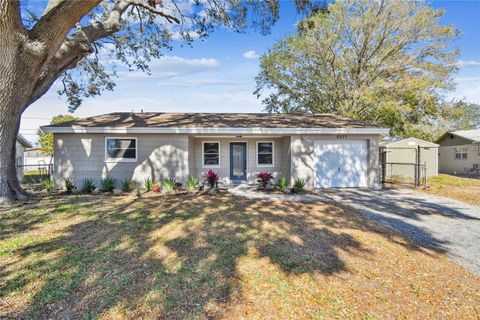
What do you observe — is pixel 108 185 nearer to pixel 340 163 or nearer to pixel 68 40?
pixel 68 40

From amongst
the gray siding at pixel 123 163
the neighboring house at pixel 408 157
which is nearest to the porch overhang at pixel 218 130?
the gray siding at pixel 123 163

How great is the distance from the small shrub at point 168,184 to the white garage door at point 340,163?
6067 mm

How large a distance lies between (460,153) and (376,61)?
384 inches

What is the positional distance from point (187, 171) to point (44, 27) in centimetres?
636

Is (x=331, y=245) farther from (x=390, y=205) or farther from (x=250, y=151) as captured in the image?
(x=250, y=151)

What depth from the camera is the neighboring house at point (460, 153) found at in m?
18.2

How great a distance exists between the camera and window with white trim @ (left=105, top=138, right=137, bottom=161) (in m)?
10.7

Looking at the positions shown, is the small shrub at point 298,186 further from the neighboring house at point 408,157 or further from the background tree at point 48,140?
the background tree at point 48,140

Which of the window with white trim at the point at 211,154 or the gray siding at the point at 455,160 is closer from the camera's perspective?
the window with white trim at the point at 211,154

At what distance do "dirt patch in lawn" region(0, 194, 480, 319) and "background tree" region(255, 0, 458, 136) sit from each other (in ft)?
48.2

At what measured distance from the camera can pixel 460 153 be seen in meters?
19.5

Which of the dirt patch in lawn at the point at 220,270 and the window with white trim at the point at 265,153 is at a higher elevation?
the window with white trim at the point at 265,153

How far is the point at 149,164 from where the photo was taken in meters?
10.7

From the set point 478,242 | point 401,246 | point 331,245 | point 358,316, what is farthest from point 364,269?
point 478,242
